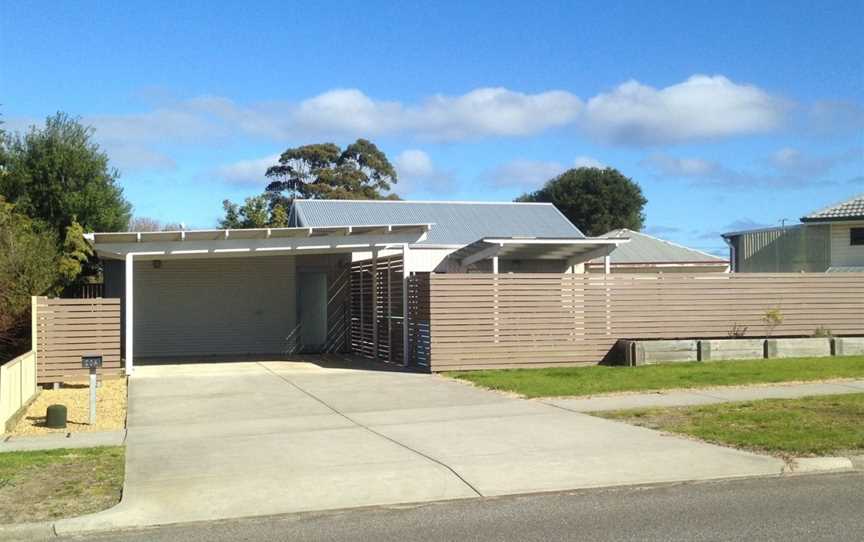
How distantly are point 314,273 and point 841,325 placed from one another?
14.1 meters

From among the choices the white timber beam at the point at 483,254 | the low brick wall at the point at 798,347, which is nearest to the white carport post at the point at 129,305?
the white timber beam at the point at 483,254

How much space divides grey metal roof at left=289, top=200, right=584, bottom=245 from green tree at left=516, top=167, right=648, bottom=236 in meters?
37.2

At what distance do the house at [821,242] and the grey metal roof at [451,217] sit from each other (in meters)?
8.68

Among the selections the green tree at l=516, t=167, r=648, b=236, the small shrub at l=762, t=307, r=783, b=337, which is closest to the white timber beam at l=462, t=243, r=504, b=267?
the small shrub at l=762, t=307, r=783, b=337

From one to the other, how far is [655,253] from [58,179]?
2338cm

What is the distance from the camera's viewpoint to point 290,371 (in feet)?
64.9

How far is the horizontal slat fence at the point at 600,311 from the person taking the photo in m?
18.8

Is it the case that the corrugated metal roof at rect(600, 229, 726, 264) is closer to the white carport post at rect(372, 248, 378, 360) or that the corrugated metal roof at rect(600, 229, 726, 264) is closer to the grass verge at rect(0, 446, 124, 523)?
the white carport post at rect(372, 248, 378, 360)

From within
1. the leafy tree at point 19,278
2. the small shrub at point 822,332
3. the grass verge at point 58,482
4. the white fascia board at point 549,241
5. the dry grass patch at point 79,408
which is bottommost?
the grass verge at point 58,482

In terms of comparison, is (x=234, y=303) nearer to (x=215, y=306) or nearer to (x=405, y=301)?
(x=215, y=306)

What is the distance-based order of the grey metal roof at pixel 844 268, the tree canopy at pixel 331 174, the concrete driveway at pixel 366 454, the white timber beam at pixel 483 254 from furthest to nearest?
the tree canopy at pixel 331 174, the grey metal roof at pixel 844 268, the white timber beam at pixel 483 254, the concrete driveway at pixel 366 454

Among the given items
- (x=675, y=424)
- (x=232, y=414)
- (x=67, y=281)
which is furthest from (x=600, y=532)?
(x=67, y=281)

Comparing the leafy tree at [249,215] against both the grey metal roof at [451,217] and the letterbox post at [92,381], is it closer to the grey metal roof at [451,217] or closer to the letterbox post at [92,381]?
the grey metal roof at [451,217]

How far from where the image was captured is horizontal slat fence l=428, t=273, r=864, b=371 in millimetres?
18766
